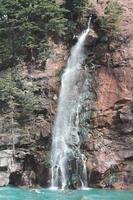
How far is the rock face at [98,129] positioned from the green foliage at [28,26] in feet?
8.78

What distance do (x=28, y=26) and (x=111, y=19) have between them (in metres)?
5.02

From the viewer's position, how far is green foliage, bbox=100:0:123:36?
2781 cm

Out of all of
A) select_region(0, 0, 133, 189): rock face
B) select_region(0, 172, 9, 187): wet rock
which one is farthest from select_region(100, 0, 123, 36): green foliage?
select_region(0, 172, 9, 187): wet rock

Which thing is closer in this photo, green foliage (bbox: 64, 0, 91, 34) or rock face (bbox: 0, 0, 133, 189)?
rock face (bbox: 0, 0, 133, 189)

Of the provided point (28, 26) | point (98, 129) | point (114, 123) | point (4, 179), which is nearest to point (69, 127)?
point (98, 129)

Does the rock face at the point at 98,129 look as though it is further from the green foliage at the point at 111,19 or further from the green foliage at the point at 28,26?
the green foliage at the point at 28,26

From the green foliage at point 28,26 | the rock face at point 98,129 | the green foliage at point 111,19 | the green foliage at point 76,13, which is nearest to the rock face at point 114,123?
the rock face at point 98,129

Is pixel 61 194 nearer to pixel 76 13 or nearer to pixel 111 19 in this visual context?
pixel 111 19

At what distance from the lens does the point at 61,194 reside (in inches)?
856

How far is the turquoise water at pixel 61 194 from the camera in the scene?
67.5 ft

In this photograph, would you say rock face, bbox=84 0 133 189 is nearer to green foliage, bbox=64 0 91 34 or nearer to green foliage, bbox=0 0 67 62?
green foliage, bbox=64 0 91 34

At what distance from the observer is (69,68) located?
2841 cm

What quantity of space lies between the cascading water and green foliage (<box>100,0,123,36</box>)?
1235 millimetres

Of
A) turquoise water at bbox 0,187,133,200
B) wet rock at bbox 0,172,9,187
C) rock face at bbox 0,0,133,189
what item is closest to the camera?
turquoise water at bbox 0,187,133,200
